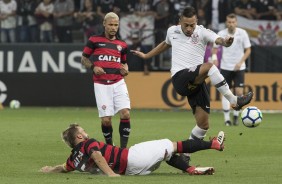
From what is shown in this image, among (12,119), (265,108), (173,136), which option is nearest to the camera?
(173,136)

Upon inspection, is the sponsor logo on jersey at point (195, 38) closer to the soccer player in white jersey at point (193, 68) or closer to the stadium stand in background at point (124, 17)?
the soccer player in white jersey at point (193, 68)

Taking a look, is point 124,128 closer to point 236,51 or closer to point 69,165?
point 69,165

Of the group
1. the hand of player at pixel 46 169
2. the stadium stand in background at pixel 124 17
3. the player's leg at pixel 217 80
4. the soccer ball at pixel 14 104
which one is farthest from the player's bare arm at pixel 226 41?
the soccer ball at pixel 14 104

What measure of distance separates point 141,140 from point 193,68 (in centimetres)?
462

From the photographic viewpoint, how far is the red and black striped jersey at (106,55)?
50.7ft

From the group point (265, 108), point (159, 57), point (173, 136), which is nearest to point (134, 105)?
point (159, 57)

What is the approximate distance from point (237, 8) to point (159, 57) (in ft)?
8.85

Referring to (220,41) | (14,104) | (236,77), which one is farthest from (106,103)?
(14,104)

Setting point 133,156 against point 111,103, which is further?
point 111,103

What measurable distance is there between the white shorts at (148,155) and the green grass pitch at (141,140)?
0.17 m

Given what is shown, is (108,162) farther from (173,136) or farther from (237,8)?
(237,8)

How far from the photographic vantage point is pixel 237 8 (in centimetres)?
2859

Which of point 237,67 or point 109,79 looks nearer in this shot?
point 109,79

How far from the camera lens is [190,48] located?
13.9 m
